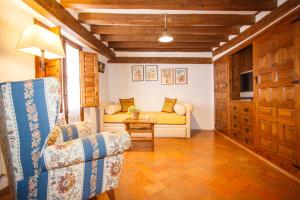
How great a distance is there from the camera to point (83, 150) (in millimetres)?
1132

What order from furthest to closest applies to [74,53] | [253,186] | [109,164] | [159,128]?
[159,128] < [74,53] < [253,186] < [109,164]

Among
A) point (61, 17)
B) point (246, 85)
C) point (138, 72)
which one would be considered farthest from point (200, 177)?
point (138, 72)

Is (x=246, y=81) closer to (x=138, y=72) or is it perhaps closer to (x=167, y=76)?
(x=167, y=76)

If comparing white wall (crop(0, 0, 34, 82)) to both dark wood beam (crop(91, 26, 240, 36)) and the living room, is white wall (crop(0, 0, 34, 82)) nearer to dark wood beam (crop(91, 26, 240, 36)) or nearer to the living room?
the living room

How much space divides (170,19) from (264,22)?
1.48m

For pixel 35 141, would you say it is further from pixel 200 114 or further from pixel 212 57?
pixel 212 57

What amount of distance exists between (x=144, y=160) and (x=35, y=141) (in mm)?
1837

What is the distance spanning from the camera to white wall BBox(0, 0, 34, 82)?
1.76m

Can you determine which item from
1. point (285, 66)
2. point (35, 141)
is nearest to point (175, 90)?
point (285, 66)

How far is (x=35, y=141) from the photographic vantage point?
3.31 ft

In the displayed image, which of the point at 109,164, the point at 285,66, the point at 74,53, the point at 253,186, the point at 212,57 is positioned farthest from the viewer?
the point at 212,57

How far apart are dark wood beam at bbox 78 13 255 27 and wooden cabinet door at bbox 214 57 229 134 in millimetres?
1191

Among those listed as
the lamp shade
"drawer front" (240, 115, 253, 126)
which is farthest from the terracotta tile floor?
the lamp shade

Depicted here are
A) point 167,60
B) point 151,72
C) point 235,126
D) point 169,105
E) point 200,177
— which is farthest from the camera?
point 151,72
